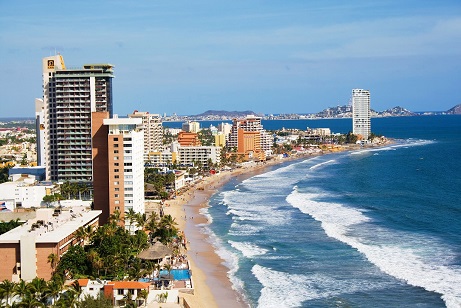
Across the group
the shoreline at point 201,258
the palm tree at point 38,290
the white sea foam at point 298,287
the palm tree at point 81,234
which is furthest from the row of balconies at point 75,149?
the palm tree at point 38,290

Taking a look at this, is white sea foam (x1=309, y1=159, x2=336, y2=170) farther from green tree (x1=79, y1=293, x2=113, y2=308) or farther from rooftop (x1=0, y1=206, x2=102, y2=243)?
green tree (x1=79, y1=293, x2=113, y2=308)

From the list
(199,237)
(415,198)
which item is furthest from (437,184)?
(199,237)

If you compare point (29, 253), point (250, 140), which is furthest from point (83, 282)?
point (250, 140)

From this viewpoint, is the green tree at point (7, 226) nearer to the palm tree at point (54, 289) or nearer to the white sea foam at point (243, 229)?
the palm tree at point (54, 289)

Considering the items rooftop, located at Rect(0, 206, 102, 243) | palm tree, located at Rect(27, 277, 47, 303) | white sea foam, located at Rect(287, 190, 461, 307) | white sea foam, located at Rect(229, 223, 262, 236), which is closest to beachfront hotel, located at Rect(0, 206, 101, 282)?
rooftop, located at Rect(0, 206, 102, 243)

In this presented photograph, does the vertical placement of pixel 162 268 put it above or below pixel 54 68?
below

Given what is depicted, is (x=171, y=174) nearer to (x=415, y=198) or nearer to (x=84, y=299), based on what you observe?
(x=415, y=198)
